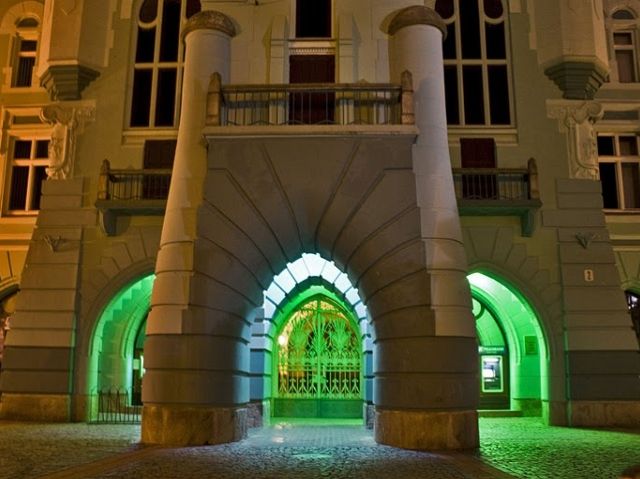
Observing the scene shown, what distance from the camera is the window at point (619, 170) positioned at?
771 inches

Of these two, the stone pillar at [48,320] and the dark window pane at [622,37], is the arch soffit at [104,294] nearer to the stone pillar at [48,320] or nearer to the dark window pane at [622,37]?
the stone pillar at [48,320]

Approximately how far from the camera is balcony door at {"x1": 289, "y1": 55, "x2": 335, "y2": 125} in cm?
1457

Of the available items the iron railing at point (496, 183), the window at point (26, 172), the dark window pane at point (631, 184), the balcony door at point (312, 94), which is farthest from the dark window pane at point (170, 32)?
the dark window pane at point (631, 184)

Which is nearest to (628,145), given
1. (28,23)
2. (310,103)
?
(310,103)

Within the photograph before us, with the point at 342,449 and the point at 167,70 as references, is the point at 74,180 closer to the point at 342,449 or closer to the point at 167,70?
the point at 167,70

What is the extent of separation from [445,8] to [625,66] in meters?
5.57

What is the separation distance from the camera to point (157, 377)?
12.8 m

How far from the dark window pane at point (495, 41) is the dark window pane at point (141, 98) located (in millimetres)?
9458

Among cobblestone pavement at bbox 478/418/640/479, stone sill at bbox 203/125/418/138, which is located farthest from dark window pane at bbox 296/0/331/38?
cobblestone pavement at bbox 478/418/640/479

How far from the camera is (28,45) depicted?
21.4 meters

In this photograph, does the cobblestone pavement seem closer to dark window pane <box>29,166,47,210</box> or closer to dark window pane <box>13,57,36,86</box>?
dark window pane <box>29,166,47,210</box>

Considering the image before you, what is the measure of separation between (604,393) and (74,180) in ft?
47.3

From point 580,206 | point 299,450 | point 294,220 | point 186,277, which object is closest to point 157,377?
point 186,277

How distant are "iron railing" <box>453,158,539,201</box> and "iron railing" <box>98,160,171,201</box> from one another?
744cm
